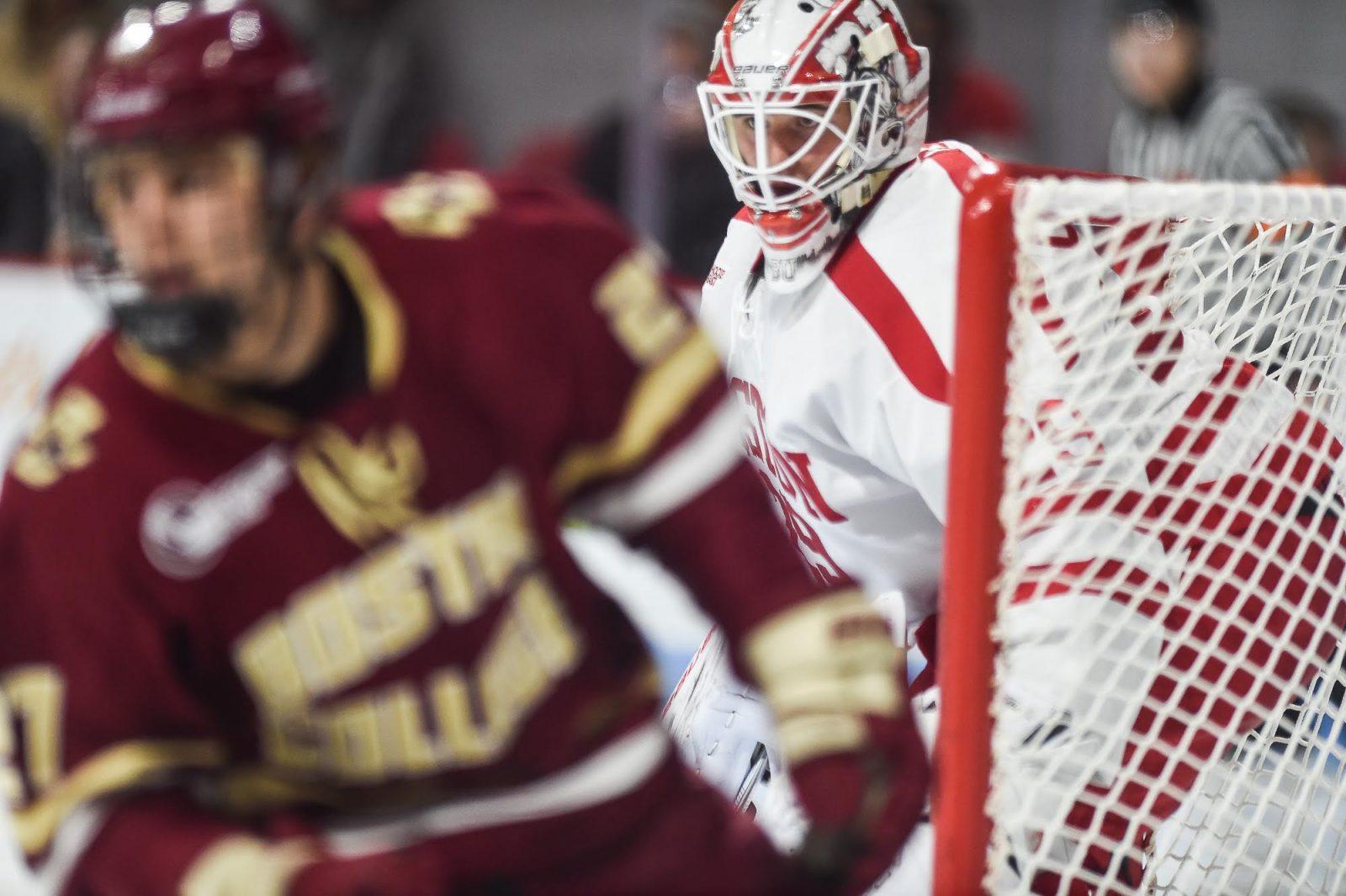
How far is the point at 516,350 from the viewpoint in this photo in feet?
3.75

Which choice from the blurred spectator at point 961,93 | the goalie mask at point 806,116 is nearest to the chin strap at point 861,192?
→ the goalie mask at point 806,116

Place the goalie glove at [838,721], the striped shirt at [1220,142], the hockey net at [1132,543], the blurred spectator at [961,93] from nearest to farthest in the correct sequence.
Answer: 1. the goalie glove at [838,721]
2. the hockey net at [1132,543]
3. the striped shirt at [1220,142]
4. the blurred spectator at [961,93]

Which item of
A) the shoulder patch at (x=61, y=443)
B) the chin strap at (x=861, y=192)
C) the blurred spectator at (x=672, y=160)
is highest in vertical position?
the shoulder patch at (x=61, y=443)

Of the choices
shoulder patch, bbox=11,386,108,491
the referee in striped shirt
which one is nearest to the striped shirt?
the referee in striped shirt

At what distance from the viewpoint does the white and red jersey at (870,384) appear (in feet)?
6.00

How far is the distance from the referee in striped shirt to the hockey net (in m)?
2.00

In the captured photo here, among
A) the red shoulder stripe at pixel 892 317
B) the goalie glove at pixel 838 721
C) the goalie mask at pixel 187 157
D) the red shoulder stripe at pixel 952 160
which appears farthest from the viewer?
the red shoulder stripe at pixel 952 160

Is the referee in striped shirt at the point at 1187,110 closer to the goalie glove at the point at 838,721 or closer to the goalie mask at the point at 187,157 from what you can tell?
the goalie glove at the point at 838,721

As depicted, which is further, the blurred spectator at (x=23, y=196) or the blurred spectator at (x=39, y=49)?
the blurred spectator at (x=39, y=49)

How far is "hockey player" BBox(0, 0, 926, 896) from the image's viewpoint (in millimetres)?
1050

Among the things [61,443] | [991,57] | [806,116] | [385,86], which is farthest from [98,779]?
[991,57]

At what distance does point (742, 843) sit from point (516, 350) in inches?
18.7

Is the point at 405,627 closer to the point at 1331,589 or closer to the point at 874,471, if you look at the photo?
the point at 874,471

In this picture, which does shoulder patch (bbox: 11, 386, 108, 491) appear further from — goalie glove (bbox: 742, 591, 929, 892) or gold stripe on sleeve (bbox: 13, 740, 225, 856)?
goalie glove (bbox: 742, 591, 929, 892)
